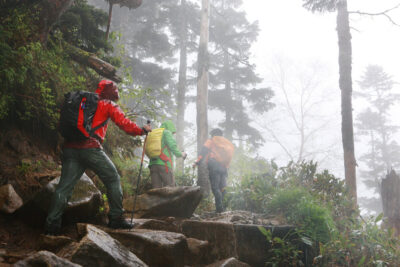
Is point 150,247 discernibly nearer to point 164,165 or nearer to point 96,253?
point 96,253

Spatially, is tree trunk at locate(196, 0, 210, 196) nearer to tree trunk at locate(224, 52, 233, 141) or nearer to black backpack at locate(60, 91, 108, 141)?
tree trunk at locate(224, 52, 233, 141)

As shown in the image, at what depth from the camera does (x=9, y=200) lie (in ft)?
13.6

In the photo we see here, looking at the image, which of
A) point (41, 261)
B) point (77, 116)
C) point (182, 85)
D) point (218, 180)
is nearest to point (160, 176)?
point (218, 180)

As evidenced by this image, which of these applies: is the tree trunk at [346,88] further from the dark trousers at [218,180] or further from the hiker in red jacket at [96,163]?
the hiker in red jacket at [96,163]

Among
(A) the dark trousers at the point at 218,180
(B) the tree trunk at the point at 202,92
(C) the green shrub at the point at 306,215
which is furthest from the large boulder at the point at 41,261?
(B) the tree trunk at the point at 202,92

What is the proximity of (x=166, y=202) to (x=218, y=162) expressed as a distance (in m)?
2.76

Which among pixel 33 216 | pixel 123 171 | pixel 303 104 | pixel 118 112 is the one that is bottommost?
pixel 33 216

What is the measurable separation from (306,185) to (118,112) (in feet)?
17.9

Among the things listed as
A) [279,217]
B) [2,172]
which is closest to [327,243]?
[279,217]

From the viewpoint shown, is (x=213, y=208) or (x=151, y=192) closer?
(x=151, y=192)

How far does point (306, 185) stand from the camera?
7539 mm

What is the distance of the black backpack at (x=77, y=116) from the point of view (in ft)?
12.4

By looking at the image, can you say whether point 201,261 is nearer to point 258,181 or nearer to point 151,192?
point 151,192

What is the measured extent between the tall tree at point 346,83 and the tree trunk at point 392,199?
961 millimetres
